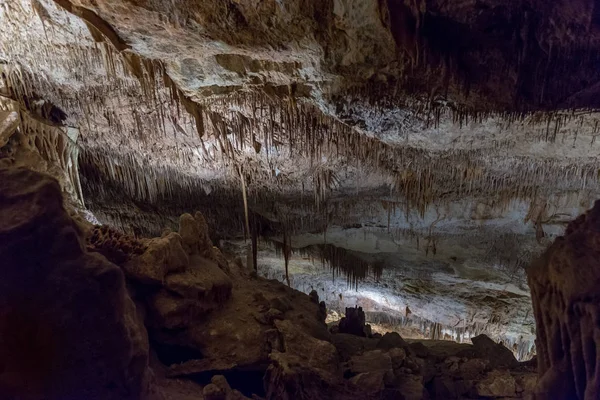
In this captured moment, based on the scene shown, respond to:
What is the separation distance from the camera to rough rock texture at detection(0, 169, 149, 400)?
7.47 feet

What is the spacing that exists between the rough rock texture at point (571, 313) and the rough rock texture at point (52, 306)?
3114 millimetres

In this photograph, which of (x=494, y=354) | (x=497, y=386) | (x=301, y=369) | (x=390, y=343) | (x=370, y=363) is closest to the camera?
(x=301, y=369)

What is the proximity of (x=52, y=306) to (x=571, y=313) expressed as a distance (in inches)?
137

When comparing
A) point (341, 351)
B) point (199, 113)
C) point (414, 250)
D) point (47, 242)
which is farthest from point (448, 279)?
point (47, 242)

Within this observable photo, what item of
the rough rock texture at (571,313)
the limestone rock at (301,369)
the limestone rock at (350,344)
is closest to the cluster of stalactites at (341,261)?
the limestone rock at (350,344)

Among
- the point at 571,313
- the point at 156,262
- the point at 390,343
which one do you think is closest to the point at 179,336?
the point at 156,262

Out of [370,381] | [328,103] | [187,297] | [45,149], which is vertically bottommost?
[370,381]

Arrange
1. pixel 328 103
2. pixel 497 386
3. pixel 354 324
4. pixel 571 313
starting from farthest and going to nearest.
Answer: pixel 354 324, pixel 497 386, pixel 328 103, pixel 571 313

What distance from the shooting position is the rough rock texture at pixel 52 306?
2.28 meters

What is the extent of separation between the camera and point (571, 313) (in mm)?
2994

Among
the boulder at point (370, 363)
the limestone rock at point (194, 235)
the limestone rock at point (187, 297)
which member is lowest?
Result: the boulder at point (370, 363)

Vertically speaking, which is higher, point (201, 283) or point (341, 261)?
point (201, 283)

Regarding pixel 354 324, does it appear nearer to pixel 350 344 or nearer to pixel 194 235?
pixel 350 344

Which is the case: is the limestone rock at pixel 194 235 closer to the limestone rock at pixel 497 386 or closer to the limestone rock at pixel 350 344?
the limestone rock at pixel 350 344
